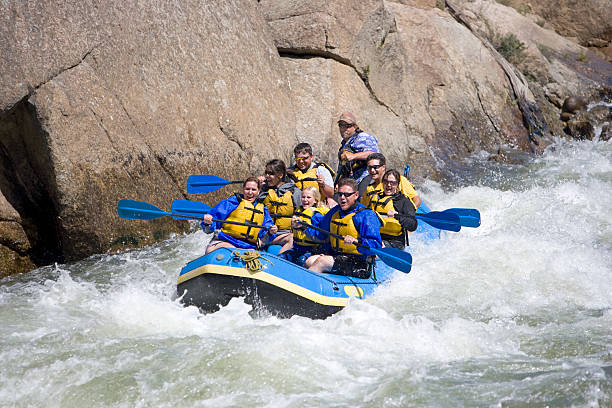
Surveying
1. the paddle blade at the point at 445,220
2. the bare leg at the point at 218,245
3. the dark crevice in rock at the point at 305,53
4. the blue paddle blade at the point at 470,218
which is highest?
the dark crevice in rock at the point at 305,53

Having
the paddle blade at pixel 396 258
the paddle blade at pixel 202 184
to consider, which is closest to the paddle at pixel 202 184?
the paddle blade at pixel 202 184

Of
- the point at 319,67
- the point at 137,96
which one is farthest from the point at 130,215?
the point at 319,67

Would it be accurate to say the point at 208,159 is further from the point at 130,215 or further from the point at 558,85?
the point at 558,85

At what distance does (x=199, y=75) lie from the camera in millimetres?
7973

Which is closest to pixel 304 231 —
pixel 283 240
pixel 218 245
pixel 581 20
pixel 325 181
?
pixel 283 240

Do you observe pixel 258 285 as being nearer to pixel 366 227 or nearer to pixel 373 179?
pixel 366 227

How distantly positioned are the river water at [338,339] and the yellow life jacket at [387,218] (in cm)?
42

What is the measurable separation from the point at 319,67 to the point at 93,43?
3.72m

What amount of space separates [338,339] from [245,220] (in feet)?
4.54

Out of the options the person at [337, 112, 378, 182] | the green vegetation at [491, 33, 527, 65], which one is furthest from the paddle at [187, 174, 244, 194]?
the green vegetation at [491, 33, 527, 65]

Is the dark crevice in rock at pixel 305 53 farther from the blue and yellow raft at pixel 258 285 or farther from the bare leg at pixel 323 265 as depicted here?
the blue and yellow raft at pixel 258 285

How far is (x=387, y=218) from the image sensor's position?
19.2 ft

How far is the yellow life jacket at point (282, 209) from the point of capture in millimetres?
5863

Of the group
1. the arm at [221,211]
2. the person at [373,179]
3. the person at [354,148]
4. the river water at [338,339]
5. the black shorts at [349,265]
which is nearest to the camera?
the river water at [338,339]
